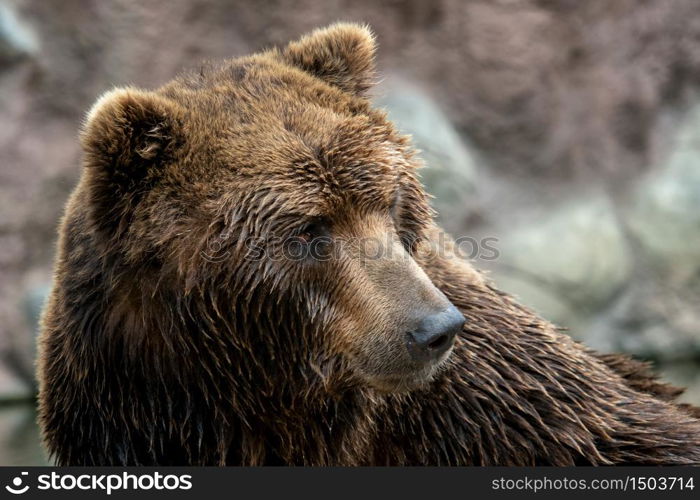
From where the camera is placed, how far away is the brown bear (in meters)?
3.88

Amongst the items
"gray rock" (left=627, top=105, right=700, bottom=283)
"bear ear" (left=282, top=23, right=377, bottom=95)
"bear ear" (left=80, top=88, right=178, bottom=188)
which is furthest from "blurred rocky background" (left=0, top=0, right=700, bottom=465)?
"bear ear" (left=80, top=88, right=178, bottom=188)

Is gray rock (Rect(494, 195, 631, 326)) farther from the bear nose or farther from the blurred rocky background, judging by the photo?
the bear nose

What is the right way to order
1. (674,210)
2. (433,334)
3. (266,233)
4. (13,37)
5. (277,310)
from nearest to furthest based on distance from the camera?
1. (433,334)
2. (266,233)
3. (277,310)
4. (13,37)
5. (674,210)

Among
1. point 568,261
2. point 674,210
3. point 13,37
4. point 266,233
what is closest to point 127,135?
point 266,233

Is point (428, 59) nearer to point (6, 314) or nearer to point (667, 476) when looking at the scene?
point (6, 314)

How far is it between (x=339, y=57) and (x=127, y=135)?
124 centimetres

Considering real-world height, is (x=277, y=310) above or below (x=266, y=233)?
below

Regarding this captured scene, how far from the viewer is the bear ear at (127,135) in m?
3.86

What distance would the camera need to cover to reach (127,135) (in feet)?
12.7

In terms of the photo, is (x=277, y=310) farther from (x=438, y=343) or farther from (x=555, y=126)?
(x=555, y=126)

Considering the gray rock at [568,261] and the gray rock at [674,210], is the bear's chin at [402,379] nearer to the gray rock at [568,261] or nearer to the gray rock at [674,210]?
the gray rock at [568,261]

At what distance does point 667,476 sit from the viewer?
4484 mm

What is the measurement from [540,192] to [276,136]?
7.52 meters

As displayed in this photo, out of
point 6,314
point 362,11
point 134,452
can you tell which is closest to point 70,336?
point 134,452
